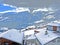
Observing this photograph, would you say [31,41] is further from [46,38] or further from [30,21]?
[30,21]

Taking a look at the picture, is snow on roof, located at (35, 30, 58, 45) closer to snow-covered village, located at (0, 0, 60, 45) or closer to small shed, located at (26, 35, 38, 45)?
snow-covered village, located at (0, 0, 60, 45)

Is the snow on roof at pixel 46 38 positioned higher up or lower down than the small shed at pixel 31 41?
higher up

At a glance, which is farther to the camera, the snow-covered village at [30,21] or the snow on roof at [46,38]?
the snow-covered village at [30,21]

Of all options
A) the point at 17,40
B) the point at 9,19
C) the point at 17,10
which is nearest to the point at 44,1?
the point at 17,10

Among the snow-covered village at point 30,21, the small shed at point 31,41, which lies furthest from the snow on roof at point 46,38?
the small shed at point 31,41

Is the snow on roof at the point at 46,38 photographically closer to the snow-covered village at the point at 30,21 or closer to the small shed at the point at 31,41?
the snow-covered village at the point at 30,21

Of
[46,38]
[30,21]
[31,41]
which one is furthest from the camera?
[30,21]

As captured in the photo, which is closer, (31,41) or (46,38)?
(46,38)

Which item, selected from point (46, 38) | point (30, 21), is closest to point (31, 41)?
point (46, 38)

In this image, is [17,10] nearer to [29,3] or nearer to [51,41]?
[29,3]
